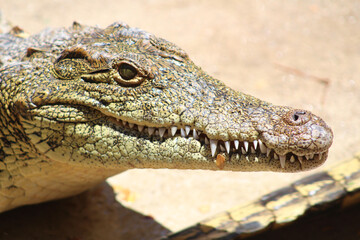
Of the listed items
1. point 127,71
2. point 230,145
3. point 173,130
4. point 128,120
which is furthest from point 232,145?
point 127,71

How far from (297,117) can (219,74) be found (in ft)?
12.4

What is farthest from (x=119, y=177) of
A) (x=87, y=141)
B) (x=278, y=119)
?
(x=278, y=119)

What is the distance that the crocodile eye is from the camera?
2975 mm

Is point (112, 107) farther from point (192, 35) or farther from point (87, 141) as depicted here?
point (192, 35)

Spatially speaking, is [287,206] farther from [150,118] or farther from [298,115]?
[150,118]

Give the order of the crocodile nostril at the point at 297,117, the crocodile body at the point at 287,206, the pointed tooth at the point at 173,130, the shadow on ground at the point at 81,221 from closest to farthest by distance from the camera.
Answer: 1. the crocodile nostril at the point at 297,117
2. the pointed tooth at the point at 173,130
3. the crocodile body at the point at 287,206
4. the shadow on ground at the point at 81,221

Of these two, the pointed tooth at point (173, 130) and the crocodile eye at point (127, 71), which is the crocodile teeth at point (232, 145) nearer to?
the pointed tooth at point (173, 130)

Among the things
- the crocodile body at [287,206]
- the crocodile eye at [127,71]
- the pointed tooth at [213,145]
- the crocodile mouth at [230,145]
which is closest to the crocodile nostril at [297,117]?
the crocodile mouth at [230,145]

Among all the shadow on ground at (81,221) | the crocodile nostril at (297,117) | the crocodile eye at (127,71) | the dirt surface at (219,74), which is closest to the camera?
the crocodile nostril at (297,117)

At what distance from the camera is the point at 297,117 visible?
274cm

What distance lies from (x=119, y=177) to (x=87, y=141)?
1.69 metres

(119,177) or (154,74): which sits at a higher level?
(154,74)

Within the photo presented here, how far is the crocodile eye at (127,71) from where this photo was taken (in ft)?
9.76

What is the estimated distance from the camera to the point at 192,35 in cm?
732
